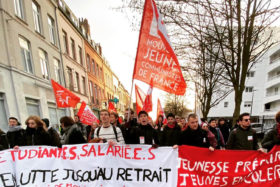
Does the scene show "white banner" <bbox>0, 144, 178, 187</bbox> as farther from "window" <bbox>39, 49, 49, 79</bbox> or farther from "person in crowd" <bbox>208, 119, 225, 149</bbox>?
"window" <bbox>39, 49, 49, 79</bbox>

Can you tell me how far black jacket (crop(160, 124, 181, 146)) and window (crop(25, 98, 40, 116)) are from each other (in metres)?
9.04

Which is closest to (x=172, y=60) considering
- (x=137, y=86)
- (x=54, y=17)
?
(x=137, y=86)

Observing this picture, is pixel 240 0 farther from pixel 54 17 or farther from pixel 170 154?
pixel 54 17

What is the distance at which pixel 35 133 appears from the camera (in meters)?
3.51

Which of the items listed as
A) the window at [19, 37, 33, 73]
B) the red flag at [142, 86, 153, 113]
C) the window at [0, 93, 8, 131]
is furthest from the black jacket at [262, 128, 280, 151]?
the window at [19, 37, 33, 73]

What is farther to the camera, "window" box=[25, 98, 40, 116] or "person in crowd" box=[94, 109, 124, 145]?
"window" box=[25, 98, 40, 116]

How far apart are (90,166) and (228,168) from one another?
2470 mm

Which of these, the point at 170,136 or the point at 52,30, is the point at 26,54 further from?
the point at 170,136

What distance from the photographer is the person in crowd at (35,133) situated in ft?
11.3

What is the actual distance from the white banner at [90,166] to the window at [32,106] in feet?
26.5

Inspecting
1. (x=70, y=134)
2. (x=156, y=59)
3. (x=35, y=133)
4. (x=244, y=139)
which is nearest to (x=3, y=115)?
(x=70, y=134)

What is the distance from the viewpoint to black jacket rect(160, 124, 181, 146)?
402cm

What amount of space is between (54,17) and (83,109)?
1121 centimetres

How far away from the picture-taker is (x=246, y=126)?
11.8 ft
